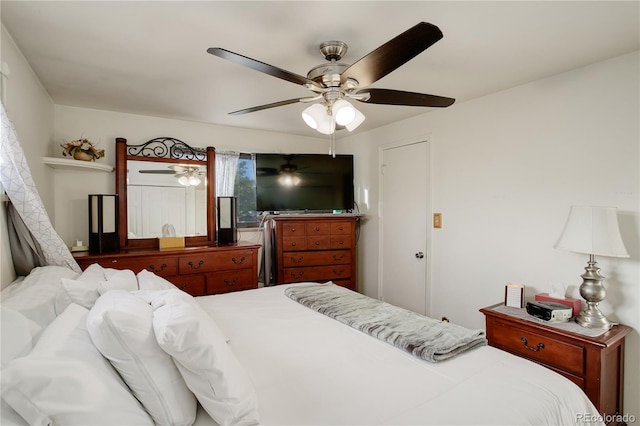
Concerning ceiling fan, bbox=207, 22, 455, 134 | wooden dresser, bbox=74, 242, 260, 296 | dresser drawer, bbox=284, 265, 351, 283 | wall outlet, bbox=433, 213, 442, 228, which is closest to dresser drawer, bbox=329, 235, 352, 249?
dresser drawer, bbox=284, 265, 351, 283

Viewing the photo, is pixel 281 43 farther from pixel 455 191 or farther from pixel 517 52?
pixel 455 191

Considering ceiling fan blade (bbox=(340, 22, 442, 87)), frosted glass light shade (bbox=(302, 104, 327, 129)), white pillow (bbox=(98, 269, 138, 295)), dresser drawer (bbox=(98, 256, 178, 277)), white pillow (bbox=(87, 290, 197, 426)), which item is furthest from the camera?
dresser drawer (bbox=(98, 256, 178, 277))

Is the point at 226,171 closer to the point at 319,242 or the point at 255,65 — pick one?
the point at 319,242

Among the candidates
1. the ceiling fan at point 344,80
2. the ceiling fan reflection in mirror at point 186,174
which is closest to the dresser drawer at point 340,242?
A: the ceiling fan reflection in mirror at point 186,174

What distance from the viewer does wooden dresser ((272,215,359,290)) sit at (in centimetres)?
366

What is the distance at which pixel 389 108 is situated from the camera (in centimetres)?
314

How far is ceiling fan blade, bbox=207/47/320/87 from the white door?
2052 millimetres

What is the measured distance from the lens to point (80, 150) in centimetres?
286

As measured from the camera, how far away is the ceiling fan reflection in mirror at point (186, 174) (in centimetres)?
348

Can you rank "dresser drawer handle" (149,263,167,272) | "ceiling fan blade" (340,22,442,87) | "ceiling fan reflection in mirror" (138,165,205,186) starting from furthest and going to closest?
"ceiling fan reflection in mirror" (138,165,205,186) → "dresser drawer handle" (149,263,167,272) → "ceiling fan blade" (340,22,442,87)

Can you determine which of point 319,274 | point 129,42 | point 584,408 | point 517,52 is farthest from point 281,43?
point 319,274

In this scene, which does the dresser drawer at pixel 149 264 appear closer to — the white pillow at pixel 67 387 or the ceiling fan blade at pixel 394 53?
the white pillow at pixel 67 387

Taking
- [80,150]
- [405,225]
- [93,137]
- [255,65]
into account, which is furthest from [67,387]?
[405,225]

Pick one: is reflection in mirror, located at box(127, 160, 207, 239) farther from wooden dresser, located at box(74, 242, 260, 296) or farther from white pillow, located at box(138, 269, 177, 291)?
white pillow, located at box(138, 269, 177, 291)
